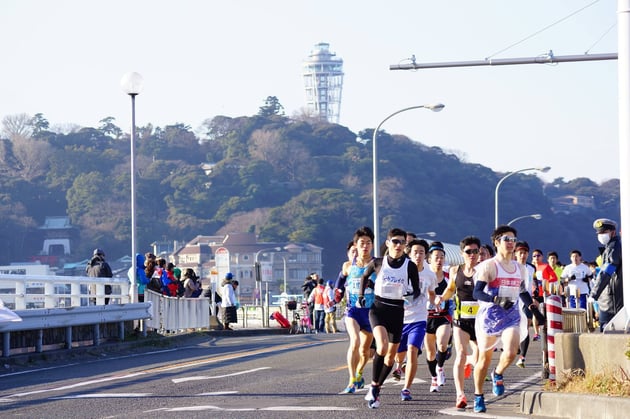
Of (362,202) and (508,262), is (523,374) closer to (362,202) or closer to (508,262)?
(508,262)

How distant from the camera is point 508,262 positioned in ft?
35.6

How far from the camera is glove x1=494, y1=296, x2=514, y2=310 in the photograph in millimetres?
10742

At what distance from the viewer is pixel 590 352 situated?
34.4ft

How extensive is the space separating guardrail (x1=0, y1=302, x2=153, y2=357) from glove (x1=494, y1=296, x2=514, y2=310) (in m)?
8.55

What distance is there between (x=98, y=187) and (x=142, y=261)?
158534 millimetres

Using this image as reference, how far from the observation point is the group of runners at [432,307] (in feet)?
35.3

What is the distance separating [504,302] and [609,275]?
10.1ft

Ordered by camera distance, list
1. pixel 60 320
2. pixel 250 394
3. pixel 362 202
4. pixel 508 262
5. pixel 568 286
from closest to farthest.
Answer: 1. pixel 508 262
2. pixel 250 394
3. pixel 60 320
4. pixel 568 286
5. pixel 362 202

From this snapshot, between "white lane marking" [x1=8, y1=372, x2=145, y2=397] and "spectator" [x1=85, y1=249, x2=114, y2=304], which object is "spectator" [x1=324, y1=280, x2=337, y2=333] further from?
"white lane marking" [x1=8, y1=372, x2=145, y2=397]

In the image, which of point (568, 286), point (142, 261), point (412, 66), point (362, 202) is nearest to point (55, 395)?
point (142, 261)

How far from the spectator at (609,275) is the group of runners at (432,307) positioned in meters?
1.33

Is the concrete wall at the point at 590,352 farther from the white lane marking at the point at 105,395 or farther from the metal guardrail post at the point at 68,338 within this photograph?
the metal guardrail post at the point at 68,338

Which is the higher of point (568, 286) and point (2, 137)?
point (2, 137)

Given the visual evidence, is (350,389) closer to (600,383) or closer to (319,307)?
(600,383)
